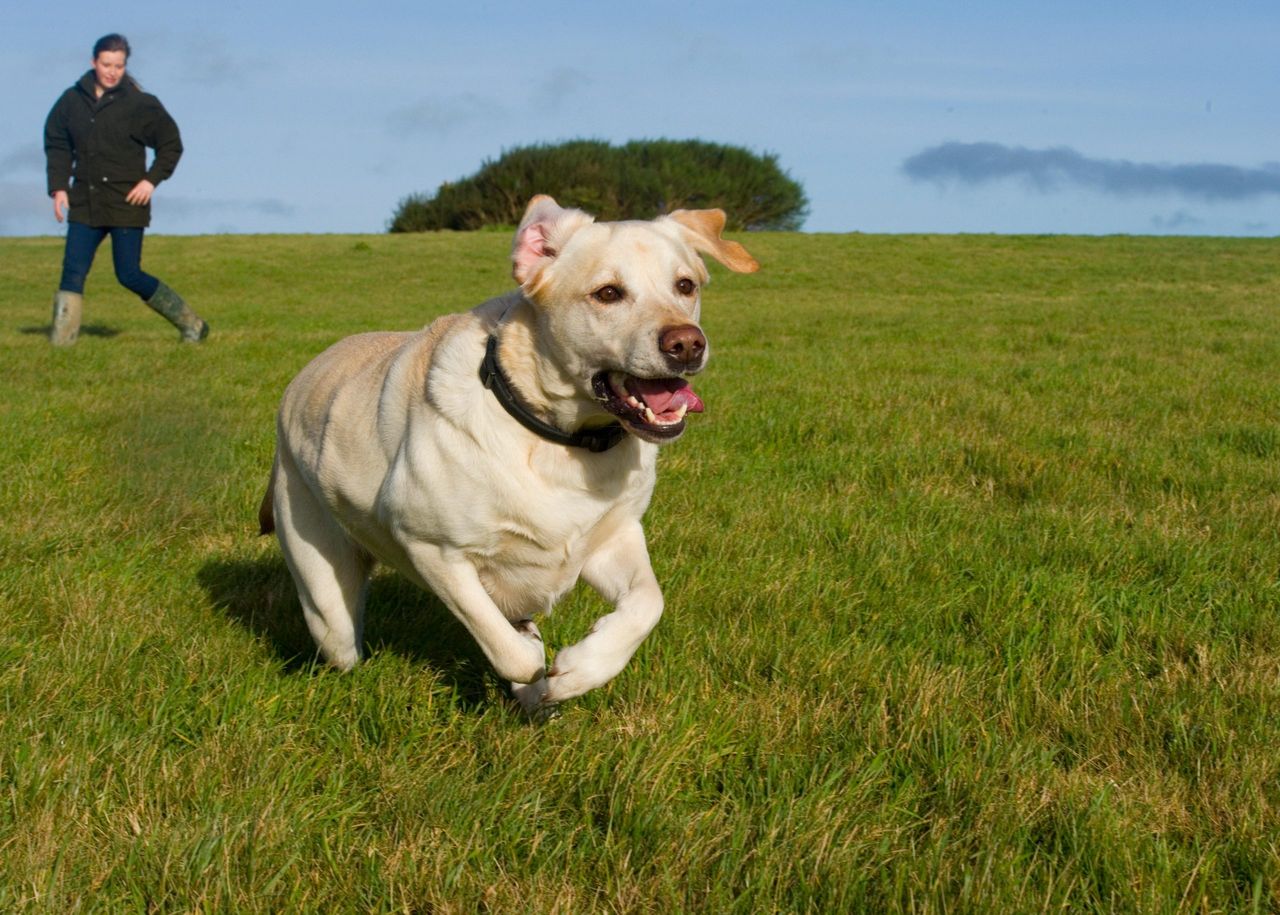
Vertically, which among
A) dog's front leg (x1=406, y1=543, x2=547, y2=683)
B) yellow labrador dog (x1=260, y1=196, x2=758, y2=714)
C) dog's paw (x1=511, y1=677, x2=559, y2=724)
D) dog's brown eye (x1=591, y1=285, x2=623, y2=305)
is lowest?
dog's paw (x1=511, y1=677, x2=559, y2=724)

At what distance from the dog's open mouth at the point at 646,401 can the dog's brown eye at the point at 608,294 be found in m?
0.22

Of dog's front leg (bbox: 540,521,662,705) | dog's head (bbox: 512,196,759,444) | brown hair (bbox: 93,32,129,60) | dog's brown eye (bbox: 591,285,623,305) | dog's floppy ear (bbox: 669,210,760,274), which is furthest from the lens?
brown hair (bbox: 93,32,129,60)

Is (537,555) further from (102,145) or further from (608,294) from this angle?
(102,145)

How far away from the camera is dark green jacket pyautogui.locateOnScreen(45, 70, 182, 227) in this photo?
40.5 feet

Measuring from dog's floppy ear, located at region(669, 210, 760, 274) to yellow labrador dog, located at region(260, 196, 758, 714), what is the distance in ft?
0.42

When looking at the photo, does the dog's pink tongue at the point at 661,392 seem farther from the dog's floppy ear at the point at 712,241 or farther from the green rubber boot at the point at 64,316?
the green rubber boot at the point at 64,316

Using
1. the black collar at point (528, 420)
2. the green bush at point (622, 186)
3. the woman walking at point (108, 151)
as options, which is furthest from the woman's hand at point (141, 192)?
the green bush at point (622, 186)

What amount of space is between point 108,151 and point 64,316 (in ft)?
6.76

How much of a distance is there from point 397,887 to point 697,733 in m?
1.02

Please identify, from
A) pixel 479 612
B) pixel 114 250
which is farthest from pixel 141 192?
pixel 479 612

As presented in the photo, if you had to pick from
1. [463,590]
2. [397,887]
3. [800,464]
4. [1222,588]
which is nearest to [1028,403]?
[800,464]

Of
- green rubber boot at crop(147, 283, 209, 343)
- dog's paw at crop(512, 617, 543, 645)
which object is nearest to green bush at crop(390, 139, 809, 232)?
green rubber boot at crop(147, 283, 209, 343)

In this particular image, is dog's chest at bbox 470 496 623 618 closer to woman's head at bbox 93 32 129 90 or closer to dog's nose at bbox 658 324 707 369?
dog's nose at bbox 658 324 707 369

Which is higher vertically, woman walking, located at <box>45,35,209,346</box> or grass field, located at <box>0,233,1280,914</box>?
woman walking, located at <box>45,35,209,346</box>
